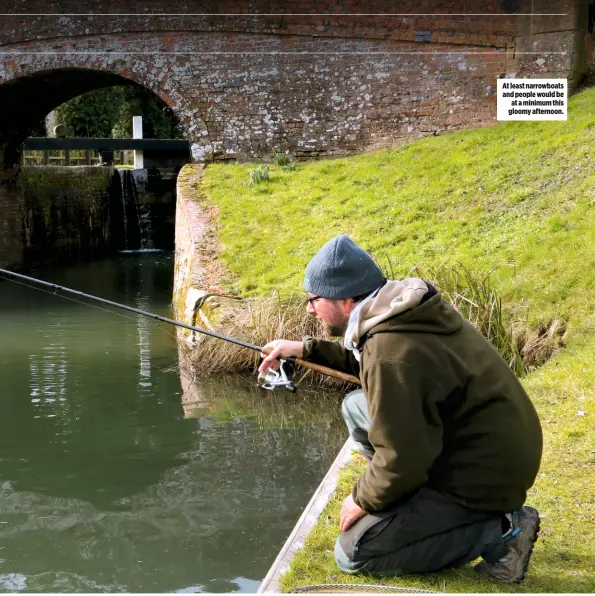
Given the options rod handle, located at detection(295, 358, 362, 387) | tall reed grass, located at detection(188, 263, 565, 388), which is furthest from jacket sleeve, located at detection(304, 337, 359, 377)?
tall reed grass, located at detection(188, 263, 565, 388)

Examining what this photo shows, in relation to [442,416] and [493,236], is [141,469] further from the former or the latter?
[493,236]

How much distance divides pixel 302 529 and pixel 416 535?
900mm

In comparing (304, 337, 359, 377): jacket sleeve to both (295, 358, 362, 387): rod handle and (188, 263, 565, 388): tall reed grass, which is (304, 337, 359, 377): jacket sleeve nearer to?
(295, 358, 362, 387): rod handle

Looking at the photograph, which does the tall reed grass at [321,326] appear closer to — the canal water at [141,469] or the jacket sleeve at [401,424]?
the canal water at [141,469]

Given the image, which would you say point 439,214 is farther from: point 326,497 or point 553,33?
point 326,497

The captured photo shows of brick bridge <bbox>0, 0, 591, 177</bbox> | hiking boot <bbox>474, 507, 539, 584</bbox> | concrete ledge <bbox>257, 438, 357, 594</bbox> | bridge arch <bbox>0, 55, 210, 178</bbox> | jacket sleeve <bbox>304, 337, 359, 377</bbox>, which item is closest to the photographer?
hiking boot <bbox>474, 507, 539, 584</bbox>

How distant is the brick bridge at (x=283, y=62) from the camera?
15.8 meters

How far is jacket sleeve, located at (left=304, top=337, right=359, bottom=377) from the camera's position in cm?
382

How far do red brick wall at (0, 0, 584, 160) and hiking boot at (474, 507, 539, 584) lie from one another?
43.4 ft

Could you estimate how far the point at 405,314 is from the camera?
3049 mm

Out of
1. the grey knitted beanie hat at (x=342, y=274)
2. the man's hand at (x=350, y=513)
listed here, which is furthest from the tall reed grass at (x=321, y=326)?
the grey knitted beanie hat at (x=342, y=274)

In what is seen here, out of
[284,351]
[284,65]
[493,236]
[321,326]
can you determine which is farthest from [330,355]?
[284,65]

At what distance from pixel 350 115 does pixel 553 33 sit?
399 cm

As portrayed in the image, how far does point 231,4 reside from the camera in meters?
16.2
